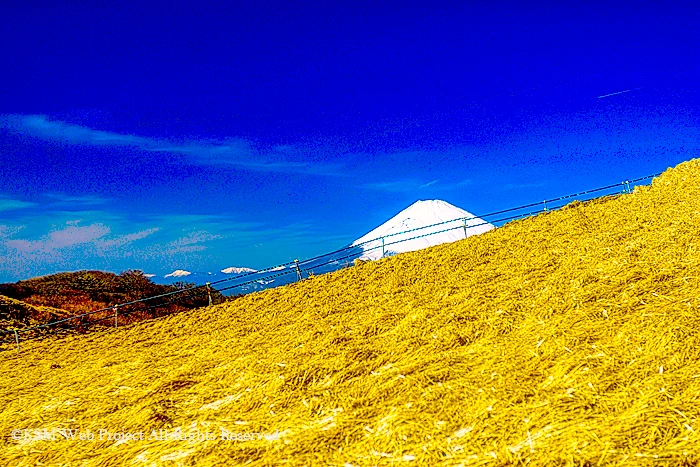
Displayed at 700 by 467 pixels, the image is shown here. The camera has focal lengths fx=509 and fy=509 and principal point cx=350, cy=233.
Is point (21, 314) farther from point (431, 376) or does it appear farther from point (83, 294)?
point (431, 376)

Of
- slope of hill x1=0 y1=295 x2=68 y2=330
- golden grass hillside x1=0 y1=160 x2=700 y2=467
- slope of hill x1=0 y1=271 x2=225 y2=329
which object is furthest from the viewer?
slope of hill x1=0 y1=271 x2=225 y2=329

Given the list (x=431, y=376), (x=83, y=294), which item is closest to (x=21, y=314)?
(x=83, y=294)

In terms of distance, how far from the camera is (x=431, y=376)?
797 cm

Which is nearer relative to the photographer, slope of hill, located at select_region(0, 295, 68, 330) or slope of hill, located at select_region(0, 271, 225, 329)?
slope of hill, located at select_region(0, 295, 68, 330)

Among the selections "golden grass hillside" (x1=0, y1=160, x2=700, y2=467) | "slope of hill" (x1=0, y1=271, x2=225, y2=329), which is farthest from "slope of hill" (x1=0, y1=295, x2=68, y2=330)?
"golden grass hillside" (x1=0, y1=160, x2=700, y2=467)

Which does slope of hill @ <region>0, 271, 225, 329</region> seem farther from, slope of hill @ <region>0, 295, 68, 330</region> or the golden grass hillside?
the golden grass hillside

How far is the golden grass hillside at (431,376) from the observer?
6184 mm

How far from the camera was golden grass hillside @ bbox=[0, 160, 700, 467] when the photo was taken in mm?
6184

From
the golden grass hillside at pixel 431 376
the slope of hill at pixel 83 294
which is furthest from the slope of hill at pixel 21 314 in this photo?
the golden grass hillside at pixel 431 376

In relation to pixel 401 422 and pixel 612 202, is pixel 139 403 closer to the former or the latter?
pixel 401 422

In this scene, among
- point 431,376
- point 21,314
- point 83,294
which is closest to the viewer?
point 431,376

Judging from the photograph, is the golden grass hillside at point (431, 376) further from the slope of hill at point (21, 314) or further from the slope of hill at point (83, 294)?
the slope of hill at point (83, 294)

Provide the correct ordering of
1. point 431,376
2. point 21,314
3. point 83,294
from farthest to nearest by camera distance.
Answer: point 83,294
point 21,314
point 431,376

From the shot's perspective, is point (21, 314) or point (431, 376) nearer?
point (431, 376)
